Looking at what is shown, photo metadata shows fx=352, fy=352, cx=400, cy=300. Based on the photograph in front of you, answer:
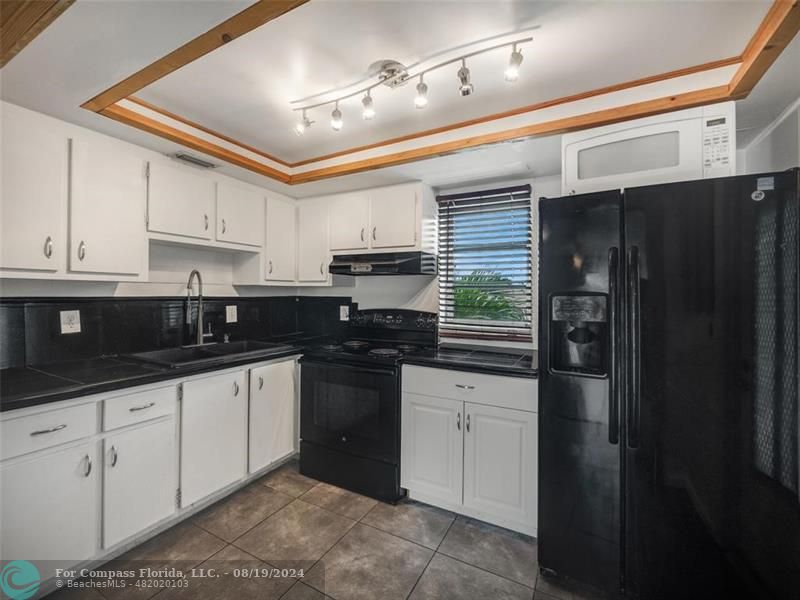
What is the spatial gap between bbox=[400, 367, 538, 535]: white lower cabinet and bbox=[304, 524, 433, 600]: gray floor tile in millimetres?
368

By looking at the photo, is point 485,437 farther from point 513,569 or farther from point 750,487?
point 750,487

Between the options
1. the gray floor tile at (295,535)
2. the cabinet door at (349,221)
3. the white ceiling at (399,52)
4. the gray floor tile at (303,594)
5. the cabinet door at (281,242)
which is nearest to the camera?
the white ceiling at (399,52)

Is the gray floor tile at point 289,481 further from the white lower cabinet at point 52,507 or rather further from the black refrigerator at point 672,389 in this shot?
the black refrigerator at point 672,389

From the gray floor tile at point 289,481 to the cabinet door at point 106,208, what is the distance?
165 centimetres

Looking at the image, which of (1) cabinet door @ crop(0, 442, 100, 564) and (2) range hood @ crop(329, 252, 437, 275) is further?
(2) range hood @ crop(329, 252, 437, 275)

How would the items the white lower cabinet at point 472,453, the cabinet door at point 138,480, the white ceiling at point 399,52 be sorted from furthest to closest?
the white lower cabinet at point 472,453 < the cabinet door at point 138,480 < the white ceiling at point 399,52

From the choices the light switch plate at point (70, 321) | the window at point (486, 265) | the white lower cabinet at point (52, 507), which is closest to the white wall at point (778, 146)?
the window at point (486, 265)

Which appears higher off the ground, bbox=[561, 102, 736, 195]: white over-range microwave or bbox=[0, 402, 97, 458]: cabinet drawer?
bbox=[561, 102, 736, 195]: white over-range microwave

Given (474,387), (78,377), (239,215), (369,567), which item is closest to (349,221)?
(239,215)

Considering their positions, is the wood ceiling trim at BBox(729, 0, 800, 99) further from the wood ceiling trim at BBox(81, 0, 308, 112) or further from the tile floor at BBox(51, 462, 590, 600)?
the tile floor at BBox(51, 462, 590, 600)

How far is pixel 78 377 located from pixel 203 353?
2.87 feet

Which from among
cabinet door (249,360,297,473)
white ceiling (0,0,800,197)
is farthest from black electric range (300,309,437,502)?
white ceiling (0,0,800,197)

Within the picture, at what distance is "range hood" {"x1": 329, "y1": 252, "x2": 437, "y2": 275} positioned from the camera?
2.56 meters

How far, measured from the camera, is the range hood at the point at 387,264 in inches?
101
